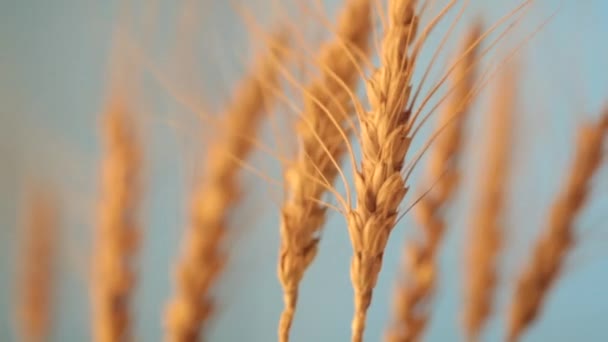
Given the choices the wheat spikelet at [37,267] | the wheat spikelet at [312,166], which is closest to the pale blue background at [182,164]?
the wheat spikelet at [37,267]

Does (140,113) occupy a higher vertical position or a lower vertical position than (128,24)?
lower

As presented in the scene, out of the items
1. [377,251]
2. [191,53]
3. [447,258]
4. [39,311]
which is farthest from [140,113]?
[447,258]

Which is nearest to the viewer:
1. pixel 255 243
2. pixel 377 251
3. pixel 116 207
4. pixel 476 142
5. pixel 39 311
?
pixel 377 251

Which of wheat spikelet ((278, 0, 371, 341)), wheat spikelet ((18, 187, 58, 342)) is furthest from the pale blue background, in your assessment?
wheat spikelet ((278, 0, 371, 341))

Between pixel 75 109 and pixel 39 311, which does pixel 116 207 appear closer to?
pixel 39 311

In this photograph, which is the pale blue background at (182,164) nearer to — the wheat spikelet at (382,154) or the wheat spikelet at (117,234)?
the wheat spikelet at (117,234)

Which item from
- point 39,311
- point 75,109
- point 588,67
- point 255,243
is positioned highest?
point 588,67

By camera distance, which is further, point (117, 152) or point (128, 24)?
point (128, 24)

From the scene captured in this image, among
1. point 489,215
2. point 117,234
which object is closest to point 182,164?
point 117,234
